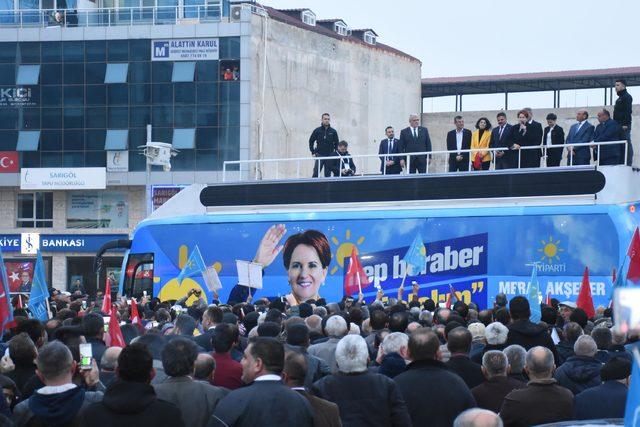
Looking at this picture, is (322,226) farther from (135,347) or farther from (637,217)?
(135,347)

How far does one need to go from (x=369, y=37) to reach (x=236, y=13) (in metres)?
13.8

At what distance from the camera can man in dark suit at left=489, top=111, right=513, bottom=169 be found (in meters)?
24.9

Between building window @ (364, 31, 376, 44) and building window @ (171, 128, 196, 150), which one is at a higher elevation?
building window @ (364, 31, 376, 44)

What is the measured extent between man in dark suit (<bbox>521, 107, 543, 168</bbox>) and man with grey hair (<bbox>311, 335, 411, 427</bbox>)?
1700cm

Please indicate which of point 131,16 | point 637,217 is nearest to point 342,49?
point 131,16

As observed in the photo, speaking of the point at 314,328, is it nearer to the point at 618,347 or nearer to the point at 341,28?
the point at 618,347

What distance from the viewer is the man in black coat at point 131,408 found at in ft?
21.7

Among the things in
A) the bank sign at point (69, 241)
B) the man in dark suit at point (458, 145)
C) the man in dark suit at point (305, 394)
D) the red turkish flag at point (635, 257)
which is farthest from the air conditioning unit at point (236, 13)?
the man in dark suit at point (305, 394)

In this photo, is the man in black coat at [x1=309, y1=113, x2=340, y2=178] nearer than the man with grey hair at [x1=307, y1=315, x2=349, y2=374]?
No

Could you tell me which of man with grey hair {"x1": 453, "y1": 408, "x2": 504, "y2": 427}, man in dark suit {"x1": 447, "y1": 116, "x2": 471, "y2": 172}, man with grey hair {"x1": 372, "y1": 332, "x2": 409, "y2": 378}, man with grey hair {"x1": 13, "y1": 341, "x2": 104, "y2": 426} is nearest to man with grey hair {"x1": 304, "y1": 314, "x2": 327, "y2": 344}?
man with grey hair {"x1": 372, "y1": 332, "x2": 409, "y2": 378}

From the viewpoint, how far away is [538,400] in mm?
7980

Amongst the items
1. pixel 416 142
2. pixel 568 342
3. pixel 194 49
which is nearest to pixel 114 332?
pixel 568 342

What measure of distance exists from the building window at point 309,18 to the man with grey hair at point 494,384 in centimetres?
5260

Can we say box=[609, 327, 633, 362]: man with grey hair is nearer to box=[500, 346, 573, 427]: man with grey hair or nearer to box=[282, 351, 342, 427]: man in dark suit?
box=[500, 346, 573, 427]: man with grey hair
